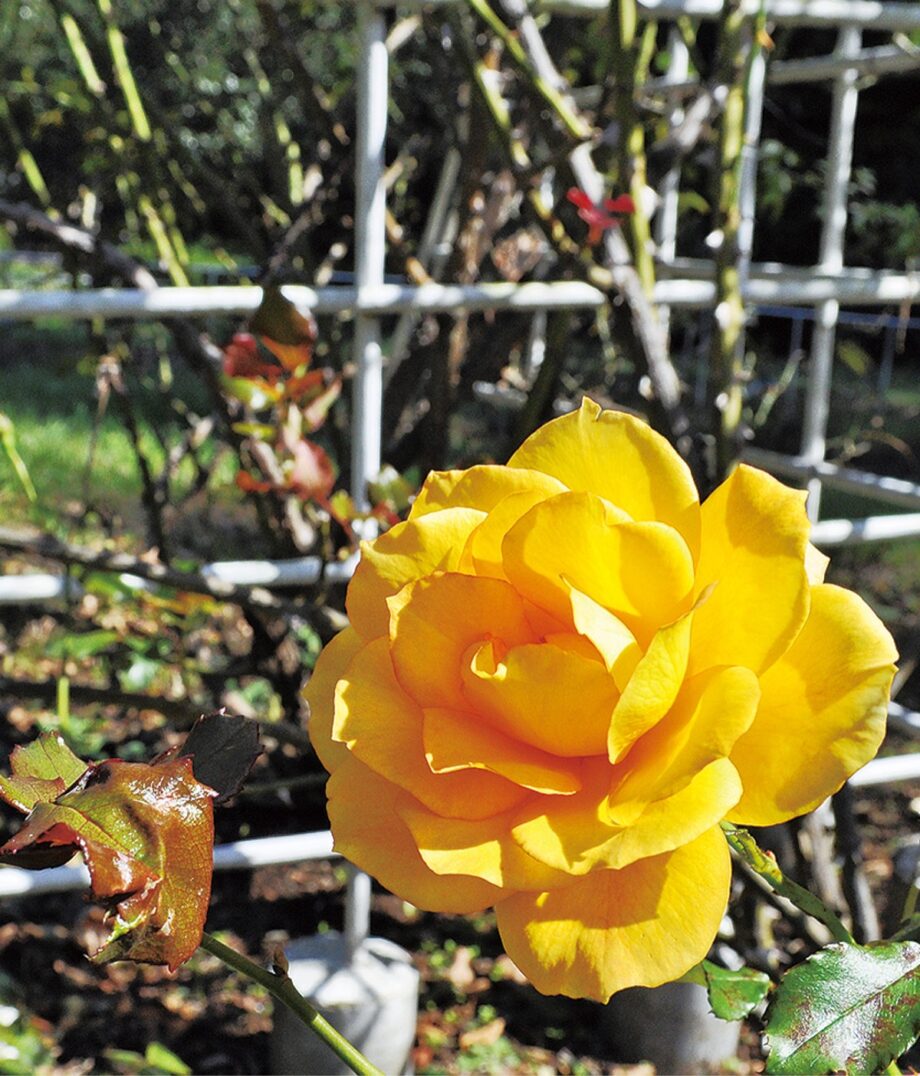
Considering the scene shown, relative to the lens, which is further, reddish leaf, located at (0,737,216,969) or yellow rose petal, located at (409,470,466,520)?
yellow rose petal, located at (409,470,466,520)

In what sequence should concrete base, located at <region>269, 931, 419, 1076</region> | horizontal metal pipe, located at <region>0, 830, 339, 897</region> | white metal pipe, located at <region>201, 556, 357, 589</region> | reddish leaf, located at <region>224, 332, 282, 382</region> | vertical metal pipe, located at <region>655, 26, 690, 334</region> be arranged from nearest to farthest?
reddish leaf, located at <region>224, 332, 282, 382</region>, horizontal metal pipe, located at <region>0, 830, 339, 897</region>, white metal pipe, located at <region>201, 556, 357, 589</region>, concrete base, located at <region>269, 931, 419, 1076</region>, vertical metal pipe, located at <region>655, 26, 690, 334</region>

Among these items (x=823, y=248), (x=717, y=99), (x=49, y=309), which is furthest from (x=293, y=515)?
(x=823, y=248)

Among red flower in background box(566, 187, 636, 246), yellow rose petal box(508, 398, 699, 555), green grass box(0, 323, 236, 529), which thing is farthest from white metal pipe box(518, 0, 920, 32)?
green grass box(0, 323, 236, 529)

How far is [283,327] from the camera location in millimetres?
1185

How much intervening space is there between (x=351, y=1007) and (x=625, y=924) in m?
1.44

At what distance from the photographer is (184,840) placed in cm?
37

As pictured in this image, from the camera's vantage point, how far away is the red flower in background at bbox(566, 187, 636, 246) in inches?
51.8

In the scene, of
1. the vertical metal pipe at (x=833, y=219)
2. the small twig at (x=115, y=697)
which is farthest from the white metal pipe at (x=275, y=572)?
the vertical metal pipe at (x=833, y=219)

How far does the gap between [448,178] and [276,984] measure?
2.39 m

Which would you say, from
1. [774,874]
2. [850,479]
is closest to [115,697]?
[774,874]

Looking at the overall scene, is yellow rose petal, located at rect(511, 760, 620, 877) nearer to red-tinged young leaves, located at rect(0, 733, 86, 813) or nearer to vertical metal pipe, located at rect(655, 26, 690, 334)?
red-tinged young leaves, located at rect(0, 733, 86, 813)

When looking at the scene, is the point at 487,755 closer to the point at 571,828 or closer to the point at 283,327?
the point at 571,828

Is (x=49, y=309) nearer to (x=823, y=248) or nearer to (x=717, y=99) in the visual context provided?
(x=717, y=99)

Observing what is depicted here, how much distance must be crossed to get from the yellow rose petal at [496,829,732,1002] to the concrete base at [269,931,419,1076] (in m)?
1.41
